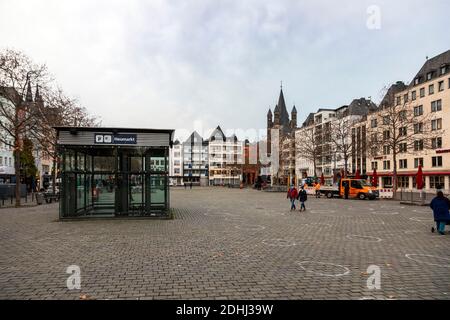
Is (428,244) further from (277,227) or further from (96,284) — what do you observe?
(96,284)

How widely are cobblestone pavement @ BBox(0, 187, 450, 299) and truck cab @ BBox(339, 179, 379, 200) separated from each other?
20.9m

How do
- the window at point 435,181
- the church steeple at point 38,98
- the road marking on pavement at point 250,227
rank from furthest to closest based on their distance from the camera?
the window at point 435,181
the church steeple at point 38,98
the road marking on pavement at point 250,227

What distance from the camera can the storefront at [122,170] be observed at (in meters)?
17.3

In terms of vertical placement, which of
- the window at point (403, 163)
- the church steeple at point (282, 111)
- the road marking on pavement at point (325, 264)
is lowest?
the road marking on pavement at point (325, 264)

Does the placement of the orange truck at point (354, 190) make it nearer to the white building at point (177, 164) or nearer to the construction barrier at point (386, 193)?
the construction barrier at point (386, 193)

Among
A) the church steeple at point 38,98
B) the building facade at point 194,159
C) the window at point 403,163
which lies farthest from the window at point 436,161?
the building facade at point 194,159

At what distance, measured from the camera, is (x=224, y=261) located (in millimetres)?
8391

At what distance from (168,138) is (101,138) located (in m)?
3.28

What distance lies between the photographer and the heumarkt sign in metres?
17.5

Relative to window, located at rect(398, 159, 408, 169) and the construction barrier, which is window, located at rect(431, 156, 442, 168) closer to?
window, located at rect(398, 159, 408, 169)

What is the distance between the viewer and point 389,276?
23.1ft

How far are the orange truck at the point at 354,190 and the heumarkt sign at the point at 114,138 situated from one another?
25528mm

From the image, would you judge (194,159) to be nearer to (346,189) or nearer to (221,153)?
(221,153)
